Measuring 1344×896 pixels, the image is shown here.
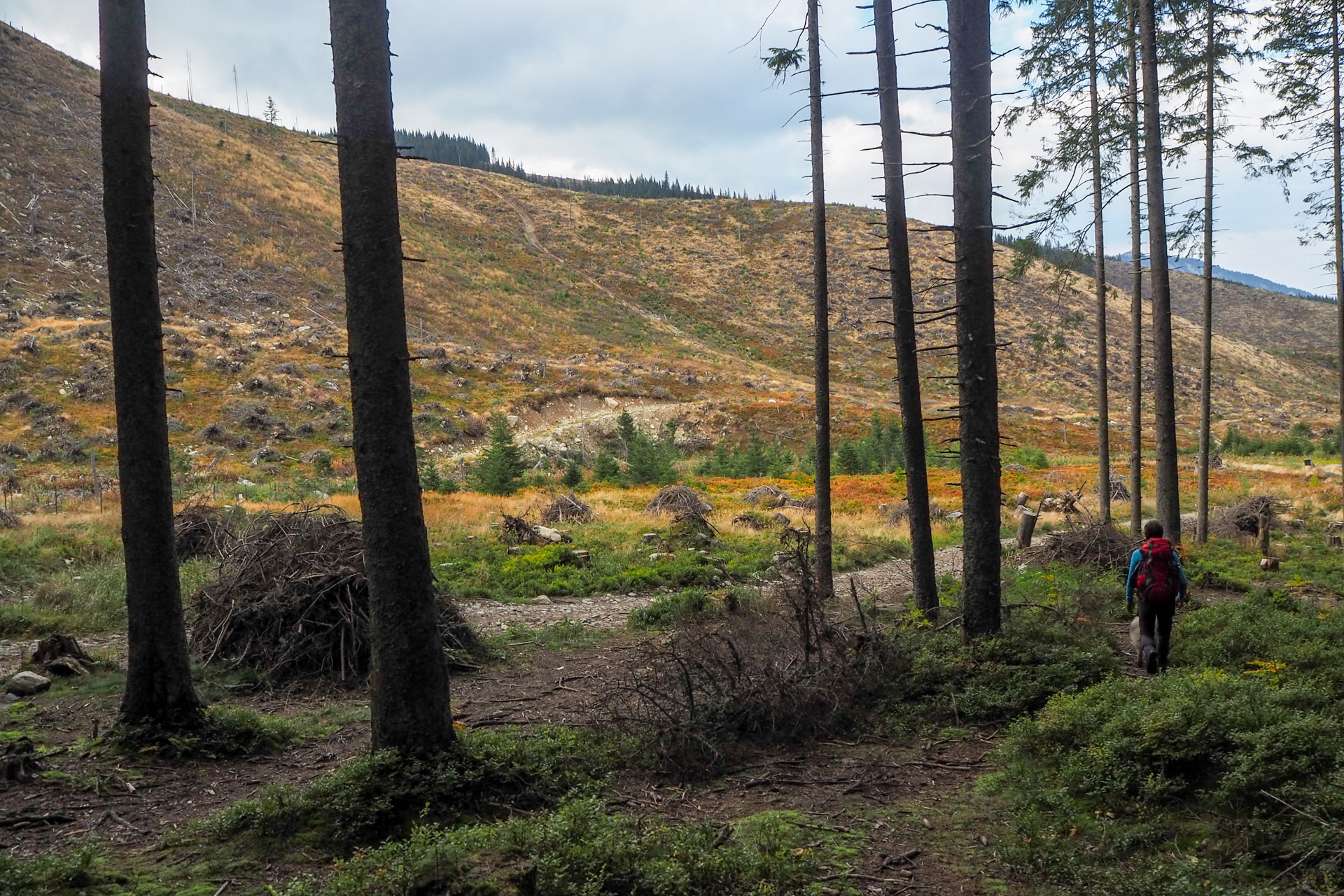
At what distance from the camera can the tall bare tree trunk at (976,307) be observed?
7.42 metres

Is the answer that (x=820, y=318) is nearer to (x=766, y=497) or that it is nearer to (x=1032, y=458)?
(x=766, y=497)

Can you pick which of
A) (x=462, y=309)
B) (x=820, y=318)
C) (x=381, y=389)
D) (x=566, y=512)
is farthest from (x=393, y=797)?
(x=462, y=309)

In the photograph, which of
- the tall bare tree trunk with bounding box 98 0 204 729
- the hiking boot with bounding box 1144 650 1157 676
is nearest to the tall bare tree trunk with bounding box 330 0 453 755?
the tall bare tree trunk with bounding box 98 0 204 729

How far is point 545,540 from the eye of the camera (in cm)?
1631

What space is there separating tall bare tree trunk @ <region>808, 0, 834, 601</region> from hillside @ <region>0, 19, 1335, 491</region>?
13.6ft

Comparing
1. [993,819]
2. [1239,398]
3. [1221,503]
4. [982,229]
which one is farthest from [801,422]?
[1239,398]

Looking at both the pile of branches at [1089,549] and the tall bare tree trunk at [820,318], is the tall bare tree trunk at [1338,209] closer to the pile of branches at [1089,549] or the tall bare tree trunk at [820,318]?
the pile of branches at [1089,549]

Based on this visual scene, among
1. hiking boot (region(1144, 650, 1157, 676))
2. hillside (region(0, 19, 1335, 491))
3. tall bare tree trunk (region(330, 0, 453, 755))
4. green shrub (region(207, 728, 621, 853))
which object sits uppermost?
hillside (region(0, 19, 1335, 491))

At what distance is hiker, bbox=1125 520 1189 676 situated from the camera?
712cm

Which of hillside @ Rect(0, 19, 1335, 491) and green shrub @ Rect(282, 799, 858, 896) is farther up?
hillside @ Rect(0, 19, 1335, 491)

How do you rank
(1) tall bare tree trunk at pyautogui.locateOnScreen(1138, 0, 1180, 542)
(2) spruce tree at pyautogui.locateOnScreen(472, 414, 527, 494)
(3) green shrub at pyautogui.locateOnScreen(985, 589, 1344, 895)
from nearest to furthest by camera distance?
(3) green shrub at pyautogui.locateOnScreen(985, 589, 1344, 895) < (1) tall bare tree trunk at pyautogui.locateOnScreen(1138, 0, 1180, 542) < (2) spruce tree at pyautogui.locateOnScreen(472, 414, 527, 494)

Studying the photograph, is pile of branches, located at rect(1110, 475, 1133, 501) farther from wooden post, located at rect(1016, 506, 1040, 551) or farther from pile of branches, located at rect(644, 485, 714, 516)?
pile of branches, located at rect(644, 485, 714, 516)

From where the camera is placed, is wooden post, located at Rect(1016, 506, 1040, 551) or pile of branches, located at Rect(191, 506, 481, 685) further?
wooden post, located at Rect(1016, 506, 1040, 551)

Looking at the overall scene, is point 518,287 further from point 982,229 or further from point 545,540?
point 982,229
